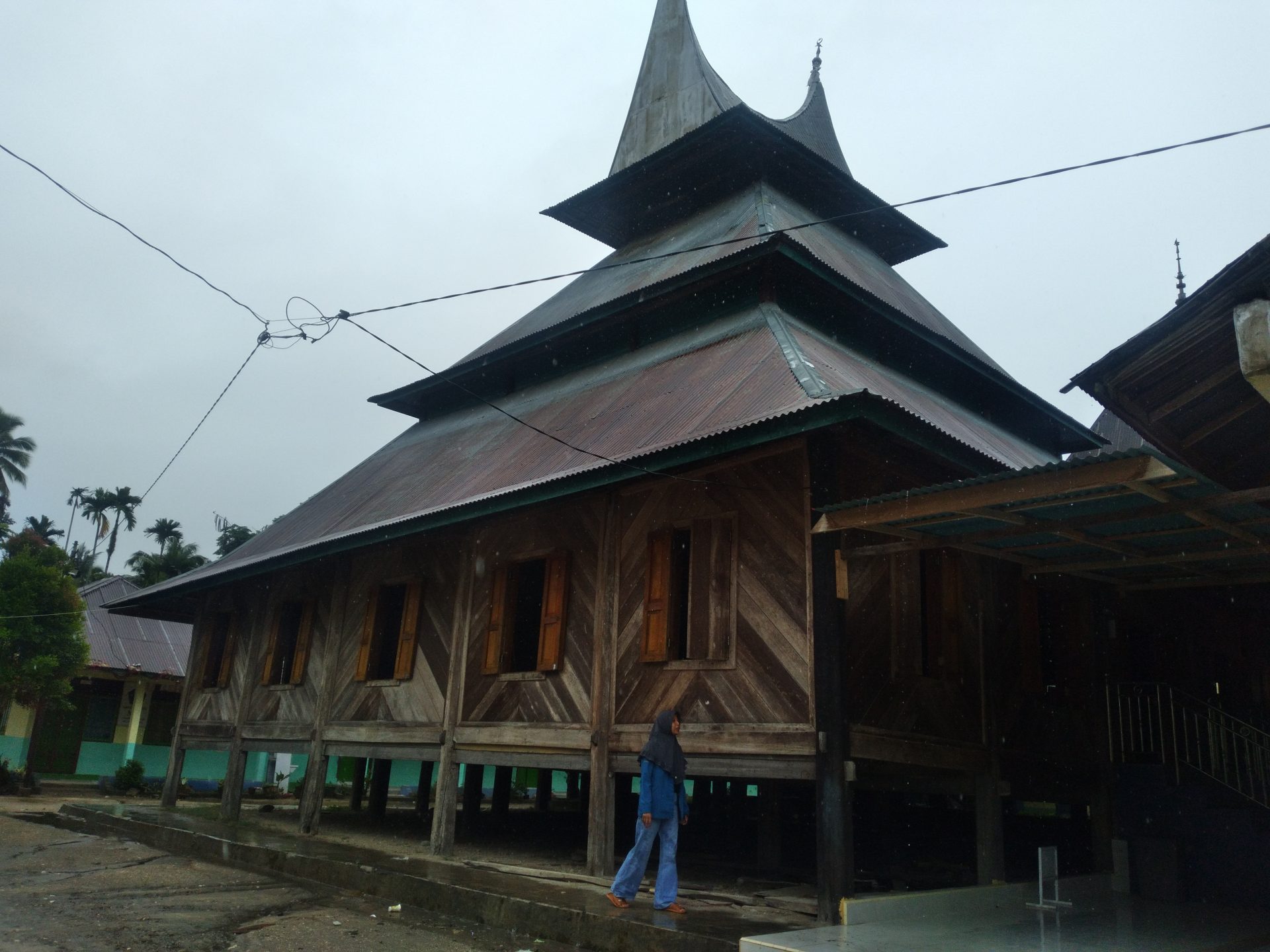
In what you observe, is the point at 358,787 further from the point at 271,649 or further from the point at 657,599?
the point at 657,599

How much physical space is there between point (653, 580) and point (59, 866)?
22.6ft

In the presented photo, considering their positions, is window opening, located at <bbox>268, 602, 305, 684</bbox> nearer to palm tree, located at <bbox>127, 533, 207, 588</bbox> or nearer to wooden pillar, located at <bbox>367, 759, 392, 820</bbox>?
wooden pillar, located at <bbox>367, 759, 392, 820</bbox>

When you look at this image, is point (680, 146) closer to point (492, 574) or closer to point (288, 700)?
point (492, 574)

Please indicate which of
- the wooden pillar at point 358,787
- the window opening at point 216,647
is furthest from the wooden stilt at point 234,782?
the wooden pillar at point 358,787

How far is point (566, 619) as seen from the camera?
1082 centimetres

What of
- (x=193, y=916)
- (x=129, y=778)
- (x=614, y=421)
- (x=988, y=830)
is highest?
(x=614, y=421)

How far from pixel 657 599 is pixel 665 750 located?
6.58 feet

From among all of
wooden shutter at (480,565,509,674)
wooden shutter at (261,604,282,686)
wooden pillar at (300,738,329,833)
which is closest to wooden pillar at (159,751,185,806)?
wooden shutter at (261,604,282,686)

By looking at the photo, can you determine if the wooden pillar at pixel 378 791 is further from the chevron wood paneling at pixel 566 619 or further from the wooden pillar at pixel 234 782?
the chevron wood paneling at pixel 566 619

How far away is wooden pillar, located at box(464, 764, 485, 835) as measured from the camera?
15.4 metres

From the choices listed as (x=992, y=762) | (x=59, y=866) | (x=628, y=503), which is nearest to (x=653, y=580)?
(x=628, y=503)

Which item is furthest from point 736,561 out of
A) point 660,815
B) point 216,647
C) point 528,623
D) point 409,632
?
point 216,647

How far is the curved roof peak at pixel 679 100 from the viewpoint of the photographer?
17359 mm

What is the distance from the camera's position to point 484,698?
11500 millimetres
